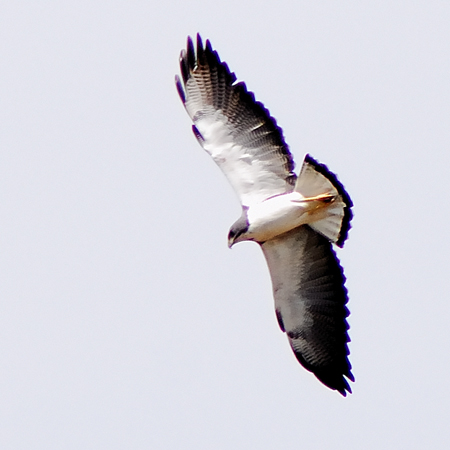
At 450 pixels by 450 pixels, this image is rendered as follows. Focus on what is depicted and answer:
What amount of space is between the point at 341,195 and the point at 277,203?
68cm

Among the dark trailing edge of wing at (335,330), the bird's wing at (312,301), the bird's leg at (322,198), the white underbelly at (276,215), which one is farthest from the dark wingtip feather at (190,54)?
the dark trailing edge of wing at (335,330)

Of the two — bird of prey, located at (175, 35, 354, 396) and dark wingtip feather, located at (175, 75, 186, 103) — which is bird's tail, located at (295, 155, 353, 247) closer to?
bird of prey, located at (175, 35, 354, 396)

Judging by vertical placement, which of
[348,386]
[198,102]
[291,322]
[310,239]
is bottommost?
[348,386]

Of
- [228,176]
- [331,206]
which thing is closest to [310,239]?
[331,206]

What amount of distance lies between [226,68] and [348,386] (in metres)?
3.84

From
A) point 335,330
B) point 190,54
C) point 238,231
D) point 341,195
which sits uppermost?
point 190,54

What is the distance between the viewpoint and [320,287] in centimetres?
1011

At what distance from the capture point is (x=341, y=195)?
9469 mm

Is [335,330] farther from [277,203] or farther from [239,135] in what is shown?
[239,135]

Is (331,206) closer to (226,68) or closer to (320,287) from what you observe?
(320,287)

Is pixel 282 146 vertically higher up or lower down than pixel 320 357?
higher up

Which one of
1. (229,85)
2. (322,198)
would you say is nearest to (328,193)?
(322,198)

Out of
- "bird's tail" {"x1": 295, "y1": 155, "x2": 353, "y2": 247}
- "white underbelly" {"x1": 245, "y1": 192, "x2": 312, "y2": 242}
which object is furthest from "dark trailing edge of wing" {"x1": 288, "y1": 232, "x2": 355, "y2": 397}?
"white underbelly" {"x1": 245, "y1": 192, "x2": 312, "y2": 242}

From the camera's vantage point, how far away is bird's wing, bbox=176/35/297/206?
9.83m
